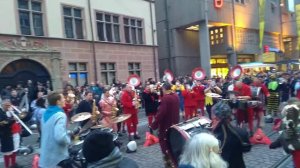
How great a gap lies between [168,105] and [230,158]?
2755mm

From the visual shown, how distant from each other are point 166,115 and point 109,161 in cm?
421

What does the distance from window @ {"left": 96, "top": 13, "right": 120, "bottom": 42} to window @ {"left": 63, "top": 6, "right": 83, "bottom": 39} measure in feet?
4.96

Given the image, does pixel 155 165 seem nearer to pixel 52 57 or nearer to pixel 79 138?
pixel 79 138

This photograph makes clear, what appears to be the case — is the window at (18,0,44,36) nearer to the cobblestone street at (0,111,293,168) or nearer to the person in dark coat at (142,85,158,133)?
the person in dark coat at (142,85,158,133)

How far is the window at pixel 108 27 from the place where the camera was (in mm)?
24453

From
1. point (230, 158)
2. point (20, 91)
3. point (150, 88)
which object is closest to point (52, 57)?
point (20, 91)

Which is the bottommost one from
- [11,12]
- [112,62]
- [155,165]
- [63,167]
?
[155,165]

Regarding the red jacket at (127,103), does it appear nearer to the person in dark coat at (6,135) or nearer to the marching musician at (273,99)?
the person in dark coat at (6,135)

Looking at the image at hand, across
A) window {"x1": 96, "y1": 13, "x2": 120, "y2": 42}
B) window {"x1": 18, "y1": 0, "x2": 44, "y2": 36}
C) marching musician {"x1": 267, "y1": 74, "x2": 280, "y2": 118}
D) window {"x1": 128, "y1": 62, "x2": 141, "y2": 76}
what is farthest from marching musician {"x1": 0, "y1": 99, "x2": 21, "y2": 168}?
window {"x1": 128, "y1": 62, "x2": 141, "y2": 76}

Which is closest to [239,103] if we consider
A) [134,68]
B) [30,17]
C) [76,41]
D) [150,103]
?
[150,103]

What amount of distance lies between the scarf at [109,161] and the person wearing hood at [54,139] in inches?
89.6

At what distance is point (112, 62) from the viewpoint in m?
25.1

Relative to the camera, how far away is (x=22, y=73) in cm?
1927

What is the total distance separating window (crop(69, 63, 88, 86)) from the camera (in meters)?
22.2
